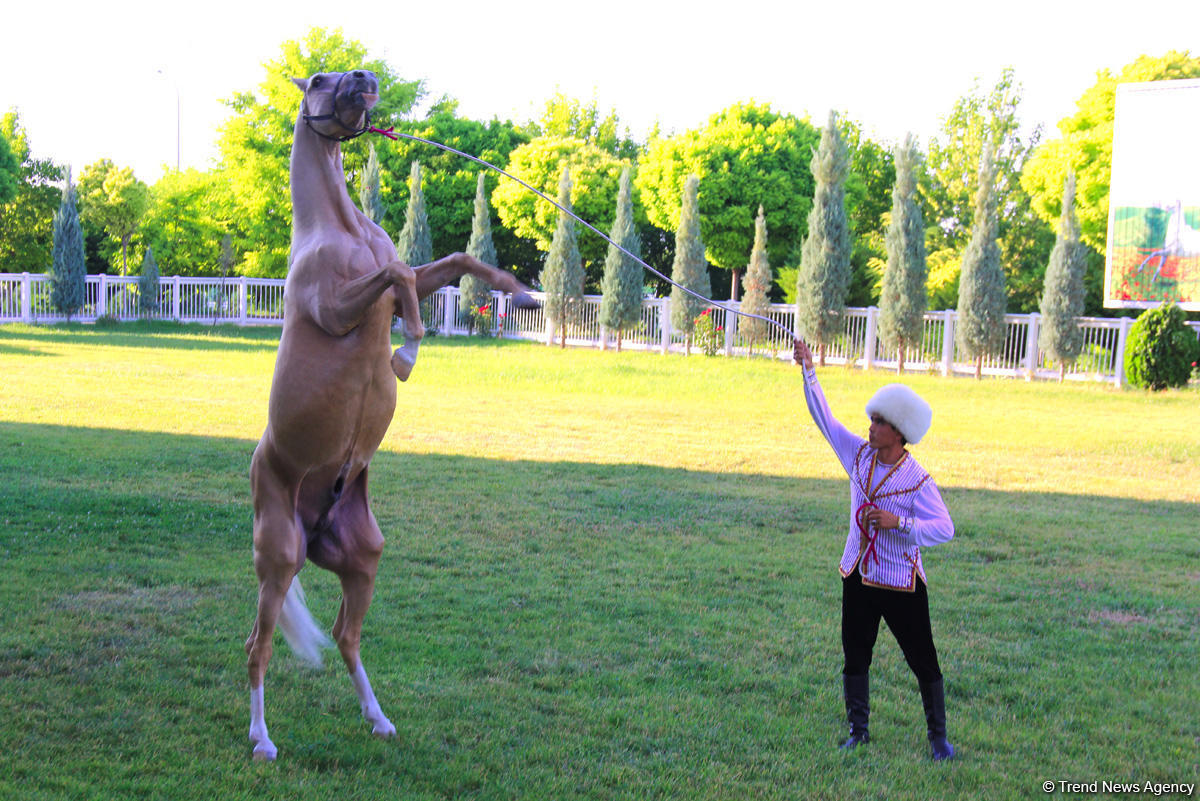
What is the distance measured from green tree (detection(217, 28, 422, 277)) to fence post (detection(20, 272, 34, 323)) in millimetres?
9477

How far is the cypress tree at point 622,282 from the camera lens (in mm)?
29484

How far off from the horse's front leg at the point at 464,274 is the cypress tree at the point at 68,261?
30959mm

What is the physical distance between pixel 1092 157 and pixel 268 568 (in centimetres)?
3407

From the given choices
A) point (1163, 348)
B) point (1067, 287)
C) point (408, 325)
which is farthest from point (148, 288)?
point (408, 325)

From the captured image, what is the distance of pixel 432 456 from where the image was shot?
1189 centimetres

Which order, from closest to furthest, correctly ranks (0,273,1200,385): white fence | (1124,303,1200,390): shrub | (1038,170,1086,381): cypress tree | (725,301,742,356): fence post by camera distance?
1. (1124,303,1200,390): shrub
2. (1038,170,1086,381): cypress tree
3. (0,273,1200,385): white fence
4. (725,301,742,356): fence post

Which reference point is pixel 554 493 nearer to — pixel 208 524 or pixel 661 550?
pixel 661 550

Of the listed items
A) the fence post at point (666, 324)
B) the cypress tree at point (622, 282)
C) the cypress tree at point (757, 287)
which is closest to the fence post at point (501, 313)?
the cypress tree at point (622, 282)

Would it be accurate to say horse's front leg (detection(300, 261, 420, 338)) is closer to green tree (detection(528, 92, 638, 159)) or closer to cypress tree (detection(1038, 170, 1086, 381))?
cypress tree (detection(1038, 170, 1086, 381))

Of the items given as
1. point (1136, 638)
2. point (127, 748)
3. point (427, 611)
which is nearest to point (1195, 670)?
point (1136, 638)

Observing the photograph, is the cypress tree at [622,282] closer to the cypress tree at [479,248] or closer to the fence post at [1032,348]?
the cypress tree at [479,248]

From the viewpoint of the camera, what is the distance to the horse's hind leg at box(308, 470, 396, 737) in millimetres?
4617

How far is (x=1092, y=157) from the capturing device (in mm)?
33031

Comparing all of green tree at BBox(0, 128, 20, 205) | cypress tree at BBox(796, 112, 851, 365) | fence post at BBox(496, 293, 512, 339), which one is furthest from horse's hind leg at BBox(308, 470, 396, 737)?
green tree at BBox(0, 128, 20, 205)
